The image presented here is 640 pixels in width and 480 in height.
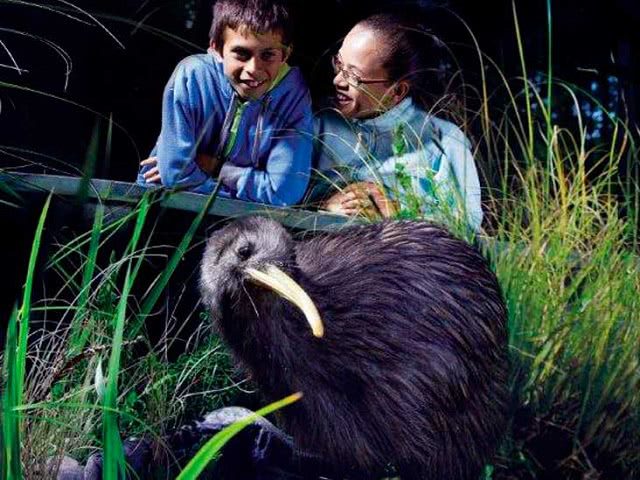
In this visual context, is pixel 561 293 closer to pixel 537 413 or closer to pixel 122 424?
pixel 537 413

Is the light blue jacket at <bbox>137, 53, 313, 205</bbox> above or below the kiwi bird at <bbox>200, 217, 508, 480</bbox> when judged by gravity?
above

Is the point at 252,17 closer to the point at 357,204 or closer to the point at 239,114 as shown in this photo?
the point at 239,114

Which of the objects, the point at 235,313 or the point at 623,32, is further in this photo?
the point at 623,32

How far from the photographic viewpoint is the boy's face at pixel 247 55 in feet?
11.1

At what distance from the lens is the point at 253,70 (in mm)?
3408

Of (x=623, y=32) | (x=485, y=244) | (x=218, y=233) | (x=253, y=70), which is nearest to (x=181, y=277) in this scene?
(x=218, y=233)

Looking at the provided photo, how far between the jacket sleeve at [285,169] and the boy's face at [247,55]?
0.54 feet

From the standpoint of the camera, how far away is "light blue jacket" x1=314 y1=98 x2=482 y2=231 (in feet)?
11.7

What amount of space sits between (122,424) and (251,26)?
123 cm

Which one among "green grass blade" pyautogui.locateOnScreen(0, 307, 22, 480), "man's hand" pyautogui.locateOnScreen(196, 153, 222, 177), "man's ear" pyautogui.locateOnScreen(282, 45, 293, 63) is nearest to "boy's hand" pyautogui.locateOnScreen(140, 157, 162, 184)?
"man's hand" pyautogui.locateOnScreen(196, 153, 222, 177)

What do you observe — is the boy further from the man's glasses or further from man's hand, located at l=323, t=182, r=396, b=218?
the man's glasses

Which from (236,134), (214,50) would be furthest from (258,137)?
(214,50)

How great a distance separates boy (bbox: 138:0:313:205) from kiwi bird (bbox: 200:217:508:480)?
1.48ft

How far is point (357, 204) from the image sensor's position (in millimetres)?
3572
